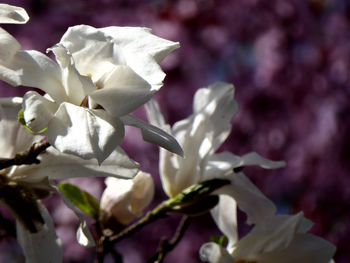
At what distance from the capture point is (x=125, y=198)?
28.9 inches

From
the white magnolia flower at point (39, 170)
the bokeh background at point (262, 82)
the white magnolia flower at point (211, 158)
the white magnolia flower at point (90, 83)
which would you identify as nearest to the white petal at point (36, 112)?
the white magnolia flower at point (90, 83)

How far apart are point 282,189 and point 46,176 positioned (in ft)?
8.21

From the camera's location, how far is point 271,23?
3.11m

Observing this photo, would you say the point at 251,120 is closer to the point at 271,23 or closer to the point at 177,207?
the point at 271,23

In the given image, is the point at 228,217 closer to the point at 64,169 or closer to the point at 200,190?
the point at 200,190

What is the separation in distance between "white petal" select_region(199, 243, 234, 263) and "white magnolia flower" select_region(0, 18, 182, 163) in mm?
185

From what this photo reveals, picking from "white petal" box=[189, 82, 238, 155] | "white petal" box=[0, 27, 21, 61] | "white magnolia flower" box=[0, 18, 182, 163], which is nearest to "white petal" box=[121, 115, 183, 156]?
"white magnolia flower" box=[0, 18, 182, 163]

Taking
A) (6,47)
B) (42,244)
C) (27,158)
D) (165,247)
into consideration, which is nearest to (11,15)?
(6,47)

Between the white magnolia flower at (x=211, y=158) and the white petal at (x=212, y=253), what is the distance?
62 millimetres

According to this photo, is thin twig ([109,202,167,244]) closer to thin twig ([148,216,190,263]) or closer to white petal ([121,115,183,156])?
thin twig ([148,216,190,263])

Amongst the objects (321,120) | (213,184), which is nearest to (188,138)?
(213,184)

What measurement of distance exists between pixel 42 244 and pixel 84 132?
20 cm

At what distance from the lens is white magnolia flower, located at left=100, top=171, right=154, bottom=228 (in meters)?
0.73

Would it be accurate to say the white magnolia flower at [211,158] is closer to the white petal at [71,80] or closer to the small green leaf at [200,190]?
the small green leaf at [200,190]
